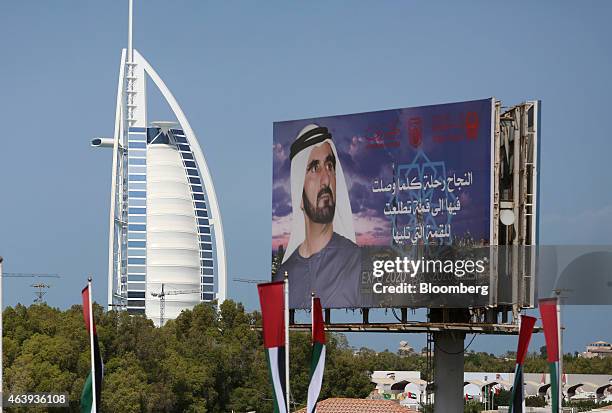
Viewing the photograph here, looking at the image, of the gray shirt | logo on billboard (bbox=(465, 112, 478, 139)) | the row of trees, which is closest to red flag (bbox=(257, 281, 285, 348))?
the gray shirt

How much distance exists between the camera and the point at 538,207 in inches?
1168

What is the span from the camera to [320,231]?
33.0 metres

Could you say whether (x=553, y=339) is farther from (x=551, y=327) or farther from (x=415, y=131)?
(x=415, y=131)

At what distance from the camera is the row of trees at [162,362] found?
190 ft

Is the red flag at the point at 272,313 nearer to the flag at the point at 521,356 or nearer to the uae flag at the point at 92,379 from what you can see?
the uae flag at the point at 92,379

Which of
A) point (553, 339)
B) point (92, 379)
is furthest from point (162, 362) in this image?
point (553, 339)

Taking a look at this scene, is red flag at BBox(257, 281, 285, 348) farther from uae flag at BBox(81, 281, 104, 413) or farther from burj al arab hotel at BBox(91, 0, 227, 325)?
burj al arab hotel at BBox(91, 0, 227, 325)

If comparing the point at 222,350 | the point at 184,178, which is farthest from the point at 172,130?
the point at 222,350

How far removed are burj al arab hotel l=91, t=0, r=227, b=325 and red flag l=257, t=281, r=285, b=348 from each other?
95.7 metres

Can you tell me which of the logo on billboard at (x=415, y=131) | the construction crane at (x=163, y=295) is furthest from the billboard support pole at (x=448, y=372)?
the construction crane at (x=163, y=295)

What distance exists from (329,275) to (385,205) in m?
2.22

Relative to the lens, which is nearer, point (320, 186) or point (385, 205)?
point (385, 205)

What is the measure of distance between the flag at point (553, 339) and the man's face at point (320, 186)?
28.5ft

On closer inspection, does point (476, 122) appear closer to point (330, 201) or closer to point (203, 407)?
point (330, 201)
